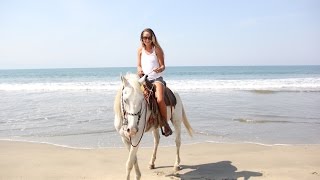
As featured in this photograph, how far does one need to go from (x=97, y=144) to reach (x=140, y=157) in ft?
4.66

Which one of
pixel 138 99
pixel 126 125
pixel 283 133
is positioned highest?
pixel 138 99

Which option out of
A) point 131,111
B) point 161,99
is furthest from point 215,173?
point 131,111

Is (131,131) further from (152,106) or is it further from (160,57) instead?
(160,57)

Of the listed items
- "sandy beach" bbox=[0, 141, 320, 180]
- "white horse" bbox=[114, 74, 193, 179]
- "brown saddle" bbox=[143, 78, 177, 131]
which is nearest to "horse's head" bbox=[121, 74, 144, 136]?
"white horse" bbox=[114, 74, 193, 179]

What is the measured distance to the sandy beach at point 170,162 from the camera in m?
5.27

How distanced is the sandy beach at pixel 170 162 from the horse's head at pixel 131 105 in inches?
61.6

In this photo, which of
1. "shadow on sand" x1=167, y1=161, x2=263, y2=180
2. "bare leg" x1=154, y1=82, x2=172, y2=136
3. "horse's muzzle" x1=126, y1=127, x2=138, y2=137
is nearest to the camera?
"horse's muzzle" x1=126, y1=127, x2=138, y2=137

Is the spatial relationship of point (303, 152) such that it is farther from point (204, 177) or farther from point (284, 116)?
point (284, 116)

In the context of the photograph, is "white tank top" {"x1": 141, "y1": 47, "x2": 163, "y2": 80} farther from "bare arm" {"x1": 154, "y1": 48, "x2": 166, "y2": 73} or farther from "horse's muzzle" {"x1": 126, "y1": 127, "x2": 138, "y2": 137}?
"horse's muzzle" {"x1": 126, "y1": 127, "x2": 138, "y2": 137}

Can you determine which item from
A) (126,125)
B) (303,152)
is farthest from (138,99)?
(303,152)

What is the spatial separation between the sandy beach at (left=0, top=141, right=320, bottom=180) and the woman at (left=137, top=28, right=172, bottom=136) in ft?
3.82

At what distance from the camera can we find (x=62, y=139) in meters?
7.78

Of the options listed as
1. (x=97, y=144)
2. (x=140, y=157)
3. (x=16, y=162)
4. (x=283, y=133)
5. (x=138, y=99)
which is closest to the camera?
(x=138, y=99)

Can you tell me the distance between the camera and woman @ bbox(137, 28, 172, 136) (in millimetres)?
4836
